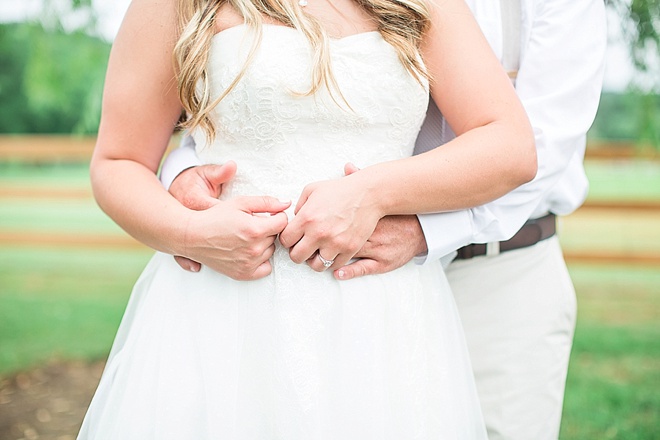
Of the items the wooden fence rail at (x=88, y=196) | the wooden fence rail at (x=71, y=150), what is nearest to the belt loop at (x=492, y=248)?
the wooden fence rail at (x=88, y=196)

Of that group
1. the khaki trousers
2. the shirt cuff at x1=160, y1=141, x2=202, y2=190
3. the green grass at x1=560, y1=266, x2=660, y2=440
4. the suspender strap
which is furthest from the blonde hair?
the green grass at x1=560, y1=266, x2=660, y2=440

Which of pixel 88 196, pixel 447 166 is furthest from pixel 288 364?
pixel 88 196

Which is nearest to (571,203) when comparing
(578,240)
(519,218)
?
(519,218)

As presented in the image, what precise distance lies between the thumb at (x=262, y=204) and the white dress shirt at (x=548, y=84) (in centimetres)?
33

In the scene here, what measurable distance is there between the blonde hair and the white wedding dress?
0.03m

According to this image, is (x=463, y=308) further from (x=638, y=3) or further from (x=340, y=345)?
(x=638, y=3)

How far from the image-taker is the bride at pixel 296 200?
1.64 m

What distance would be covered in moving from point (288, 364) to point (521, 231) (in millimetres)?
960

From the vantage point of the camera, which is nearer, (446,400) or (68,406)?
(446,400)

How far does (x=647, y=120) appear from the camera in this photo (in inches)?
157

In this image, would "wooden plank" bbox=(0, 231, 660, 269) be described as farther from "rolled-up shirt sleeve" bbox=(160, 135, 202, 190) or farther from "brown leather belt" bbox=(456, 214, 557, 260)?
"rolled-up shirt sleeve" bbox=(160, 135, 202, 190)

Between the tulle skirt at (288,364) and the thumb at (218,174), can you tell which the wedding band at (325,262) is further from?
the thumb at (218,174)

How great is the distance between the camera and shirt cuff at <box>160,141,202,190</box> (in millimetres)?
1932

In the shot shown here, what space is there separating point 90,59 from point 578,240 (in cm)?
964
